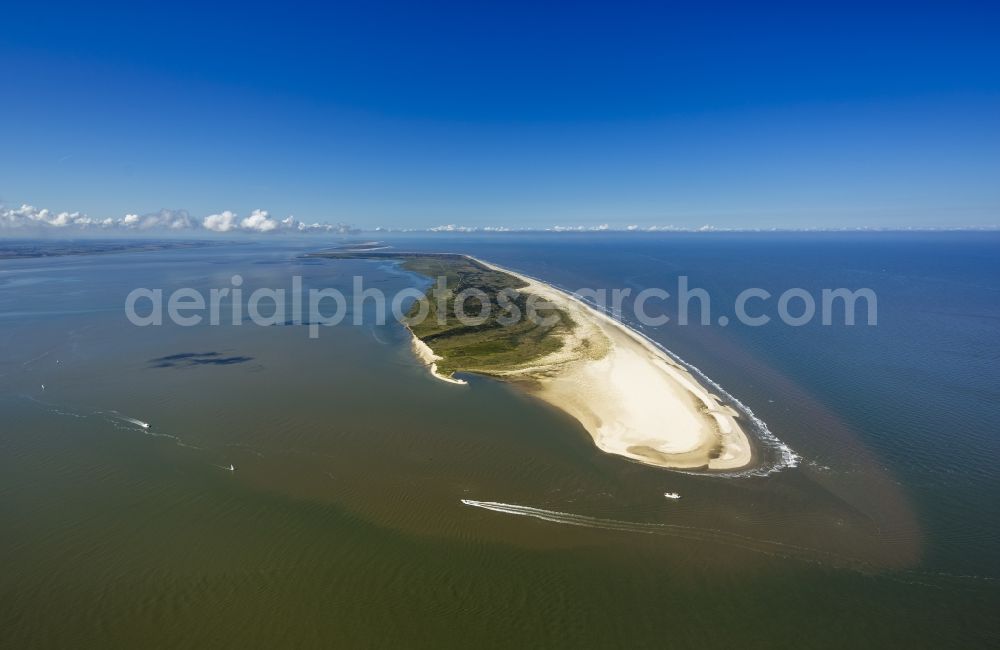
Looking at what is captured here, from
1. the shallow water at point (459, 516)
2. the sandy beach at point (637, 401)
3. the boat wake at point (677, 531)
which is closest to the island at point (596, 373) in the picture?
the sandy beach at point (637, 401)

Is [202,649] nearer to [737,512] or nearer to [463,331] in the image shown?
[737,512]

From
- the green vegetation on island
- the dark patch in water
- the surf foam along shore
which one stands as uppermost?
the green vegetation on island

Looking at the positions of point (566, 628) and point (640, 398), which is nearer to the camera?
point (566, 628)

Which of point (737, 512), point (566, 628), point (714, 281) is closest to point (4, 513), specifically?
point (566, 628)

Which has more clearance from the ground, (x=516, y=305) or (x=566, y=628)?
(x=516, y=305)

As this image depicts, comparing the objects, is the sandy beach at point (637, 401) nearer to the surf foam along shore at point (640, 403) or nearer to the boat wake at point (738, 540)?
the surf foam along shore at point (640, 403)

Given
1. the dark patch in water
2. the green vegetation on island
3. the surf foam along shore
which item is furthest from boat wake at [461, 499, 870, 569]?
the dark patch in water

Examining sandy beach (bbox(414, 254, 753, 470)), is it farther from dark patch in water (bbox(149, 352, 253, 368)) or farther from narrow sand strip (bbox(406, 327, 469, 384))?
dark patch in water (bbox(149, 352, 253, 368))
